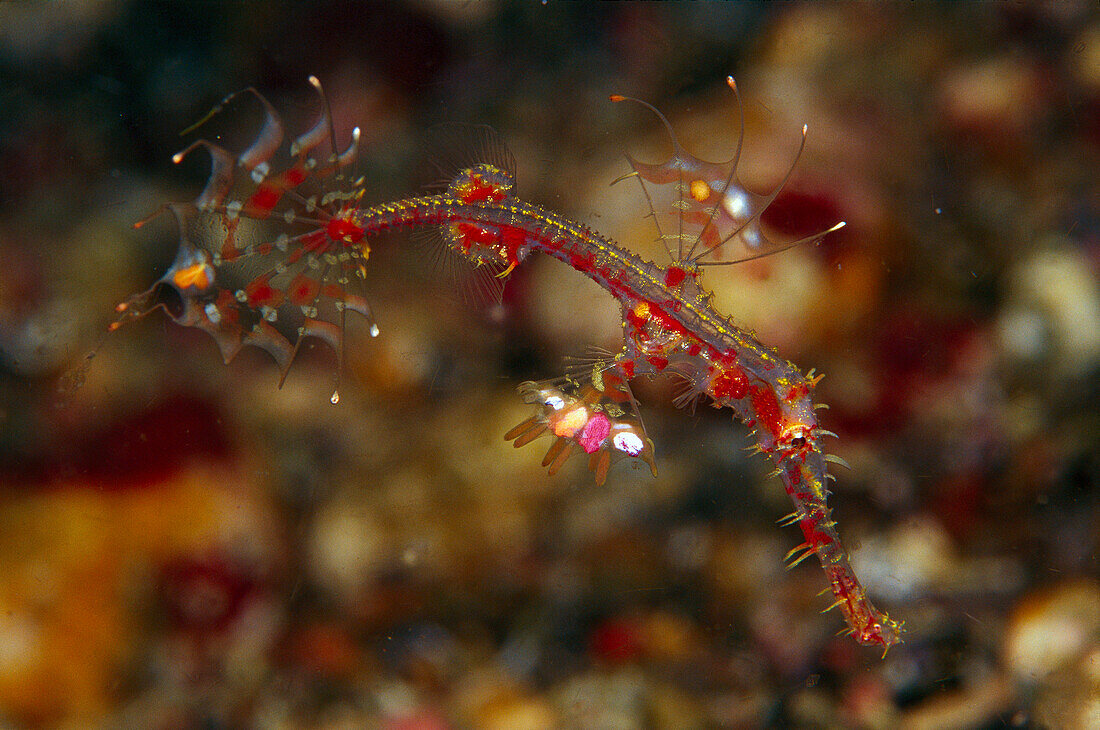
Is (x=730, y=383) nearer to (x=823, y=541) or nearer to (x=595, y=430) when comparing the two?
(x=595, y=430)

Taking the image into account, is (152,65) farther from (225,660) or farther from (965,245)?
(965,245)

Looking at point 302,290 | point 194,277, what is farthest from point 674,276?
point 194,277

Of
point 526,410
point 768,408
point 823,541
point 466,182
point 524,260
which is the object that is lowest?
point 823,541

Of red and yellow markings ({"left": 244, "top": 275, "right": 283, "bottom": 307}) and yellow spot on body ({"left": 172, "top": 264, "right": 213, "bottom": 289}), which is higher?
yellow spot on body ({"left": 172, "top": 264, "right": 213, "bottom": 289})

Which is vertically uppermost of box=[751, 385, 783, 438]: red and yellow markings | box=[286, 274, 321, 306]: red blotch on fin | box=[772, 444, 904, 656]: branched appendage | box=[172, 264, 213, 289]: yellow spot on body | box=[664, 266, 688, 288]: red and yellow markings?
box=[172, 264, 213, 289]: yellow spot on body

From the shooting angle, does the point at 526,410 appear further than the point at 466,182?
Yes

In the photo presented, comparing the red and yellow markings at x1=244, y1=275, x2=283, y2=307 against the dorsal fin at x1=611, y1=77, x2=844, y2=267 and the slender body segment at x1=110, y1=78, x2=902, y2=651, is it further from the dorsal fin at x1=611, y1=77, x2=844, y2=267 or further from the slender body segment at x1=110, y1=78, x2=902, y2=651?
the dorsal fin at x1=611, y1=77, x2=844, y2=267

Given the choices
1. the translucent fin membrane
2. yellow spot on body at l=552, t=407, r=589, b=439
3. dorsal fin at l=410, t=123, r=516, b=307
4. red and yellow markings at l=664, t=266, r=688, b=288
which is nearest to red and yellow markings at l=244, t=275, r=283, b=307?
the translucent fin membrane
